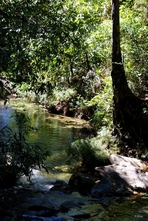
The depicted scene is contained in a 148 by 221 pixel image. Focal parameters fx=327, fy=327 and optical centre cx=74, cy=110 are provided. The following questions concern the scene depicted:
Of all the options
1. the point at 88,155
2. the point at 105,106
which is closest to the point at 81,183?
the point at 88,155

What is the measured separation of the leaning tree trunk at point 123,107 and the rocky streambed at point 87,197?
3.62ft

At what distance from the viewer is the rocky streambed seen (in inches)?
235

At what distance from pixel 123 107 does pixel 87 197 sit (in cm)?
351

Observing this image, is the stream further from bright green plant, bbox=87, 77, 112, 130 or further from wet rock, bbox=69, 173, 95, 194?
bright green plant, bbox=87, 77, 112, 130

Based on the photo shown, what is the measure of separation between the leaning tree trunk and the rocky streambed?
3.62 ft

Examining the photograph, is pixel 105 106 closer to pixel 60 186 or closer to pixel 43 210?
pixel 60 186

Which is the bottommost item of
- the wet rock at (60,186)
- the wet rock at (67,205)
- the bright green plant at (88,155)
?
the wet rock at (67,205)

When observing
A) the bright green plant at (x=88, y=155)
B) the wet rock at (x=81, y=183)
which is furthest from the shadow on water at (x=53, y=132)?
the wet rock at (x=81, y=183)

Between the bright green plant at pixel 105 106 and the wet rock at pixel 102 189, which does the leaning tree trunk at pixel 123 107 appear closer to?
the bright green plant at pixel 105 106

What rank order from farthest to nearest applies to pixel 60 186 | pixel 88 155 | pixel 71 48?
pixel 88 155, pixel 60 186, pixel 71 48

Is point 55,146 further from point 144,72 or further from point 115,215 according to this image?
point 115,215

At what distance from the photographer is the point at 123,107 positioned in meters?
9.75

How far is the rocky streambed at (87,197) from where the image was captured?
5.97 meters

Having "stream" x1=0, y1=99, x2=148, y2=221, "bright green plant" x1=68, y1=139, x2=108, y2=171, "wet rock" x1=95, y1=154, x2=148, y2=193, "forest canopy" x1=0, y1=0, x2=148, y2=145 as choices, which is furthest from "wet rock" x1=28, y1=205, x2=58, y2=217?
"bright green plant" x1=68, y1=139, x2=108, y2=171
